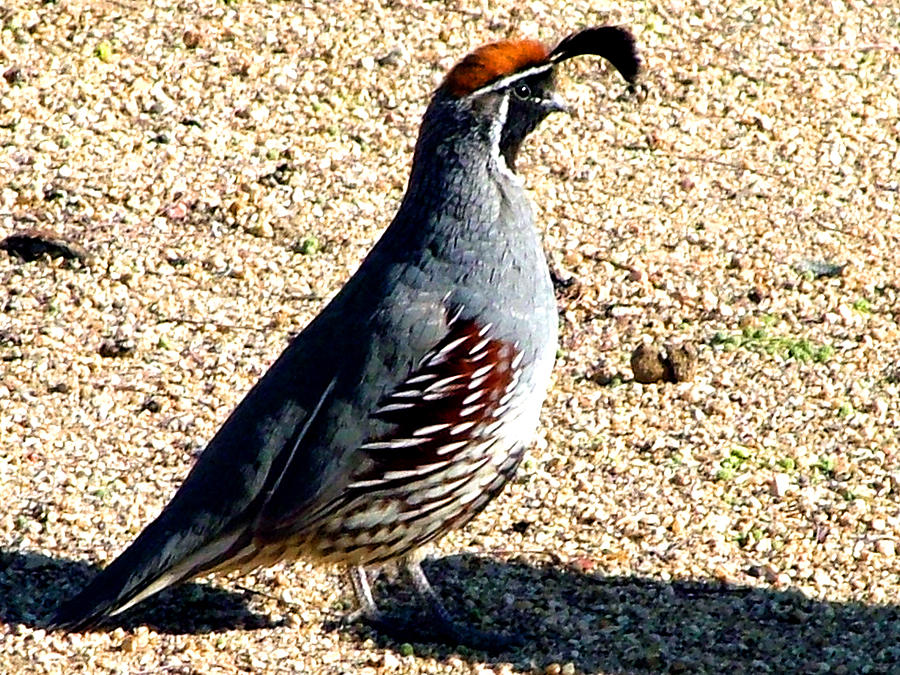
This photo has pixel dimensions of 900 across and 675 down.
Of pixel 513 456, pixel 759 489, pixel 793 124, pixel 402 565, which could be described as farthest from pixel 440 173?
pixel 793 124

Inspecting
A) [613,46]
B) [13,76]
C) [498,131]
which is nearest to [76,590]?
[498,131]

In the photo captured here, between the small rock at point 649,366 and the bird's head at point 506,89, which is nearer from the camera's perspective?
the bird's head at point 506,89

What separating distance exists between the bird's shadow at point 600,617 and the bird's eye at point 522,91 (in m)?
1.66

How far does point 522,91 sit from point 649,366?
5.88 ft

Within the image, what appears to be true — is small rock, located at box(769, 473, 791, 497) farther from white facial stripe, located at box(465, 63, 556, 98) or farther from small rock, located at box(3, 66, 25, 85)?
small rock, located at box(3, 66, 25, 85)

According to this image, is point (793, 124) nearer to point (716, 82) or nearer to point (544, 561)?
point (716, 82)

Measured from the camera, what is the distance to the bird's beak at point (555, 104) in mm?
6102

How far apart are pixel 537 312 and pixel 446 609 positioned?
1.08 meters

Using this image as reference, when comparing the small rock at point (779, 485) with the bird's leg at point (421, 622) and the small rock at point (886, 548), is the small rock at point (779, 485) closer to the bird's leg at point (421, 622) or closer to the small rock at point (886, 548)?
the small rock at point (886, 548)

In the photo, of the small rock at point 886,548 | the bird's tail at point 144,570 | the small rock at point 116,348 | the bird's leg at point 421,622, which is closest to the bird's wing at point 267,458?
the bird's tail at point 144,570

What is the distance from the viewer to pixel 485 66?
19.5 feet

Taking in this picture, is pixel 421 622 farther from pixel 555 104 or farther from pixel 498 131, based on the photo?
pixel 555 104

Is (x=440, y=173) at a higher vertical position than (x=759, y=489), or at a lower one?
Answer: higher

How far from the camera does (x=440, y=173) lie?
6012 mm
